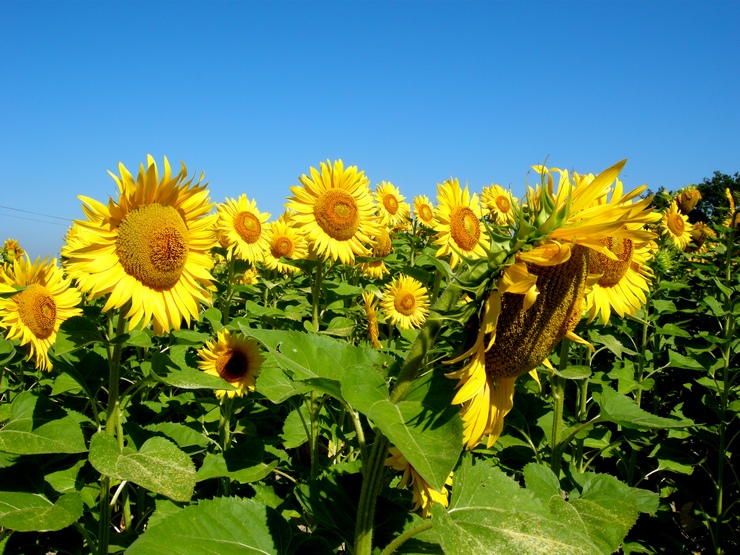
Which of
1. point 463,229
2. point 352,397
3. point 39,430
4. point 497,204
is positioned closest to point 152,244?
point 39,430

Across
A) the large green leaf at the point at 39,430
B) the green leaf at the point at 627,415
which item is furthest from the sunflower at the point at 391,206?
the large green leaf at the point at 39,430

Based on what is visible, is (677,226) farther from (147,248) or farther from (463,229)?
(147,248)

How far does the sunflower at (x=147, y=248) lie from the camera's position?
6.44 feet

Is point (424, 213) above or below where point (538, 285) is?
above

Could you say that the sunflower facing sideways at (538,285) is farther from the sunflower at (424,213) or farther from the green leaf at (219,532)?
the sunflower at (424,213)

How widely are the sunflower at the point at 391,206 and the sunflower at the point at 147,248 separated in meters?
4.11

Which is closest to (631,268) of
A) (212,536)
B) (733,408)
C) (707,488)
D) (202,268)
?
(733,408)

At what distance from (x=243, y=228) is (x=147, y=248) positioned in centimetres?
284

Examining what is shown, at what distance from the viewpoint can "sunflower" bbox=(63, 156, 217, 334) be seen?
1.96 metres

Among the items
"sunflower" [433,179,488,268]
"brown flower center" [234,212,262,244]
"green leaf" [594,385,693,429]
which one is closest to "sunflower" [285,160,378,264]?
"sunflower" [433,179,488,268]

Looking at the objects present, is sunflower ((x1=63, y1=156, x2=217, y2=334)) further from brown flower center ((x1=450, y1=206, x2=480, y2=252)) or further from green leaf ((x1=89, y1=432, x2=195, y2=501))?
brown flower center ((x1=450, y1=206, x2=480, y2=252))

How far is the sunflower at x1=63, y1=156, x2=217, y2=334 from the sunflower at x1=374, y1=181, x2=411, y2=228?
162 inches

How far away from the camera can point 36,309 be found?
2738 mm

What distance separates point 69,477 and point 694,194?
6.19m
